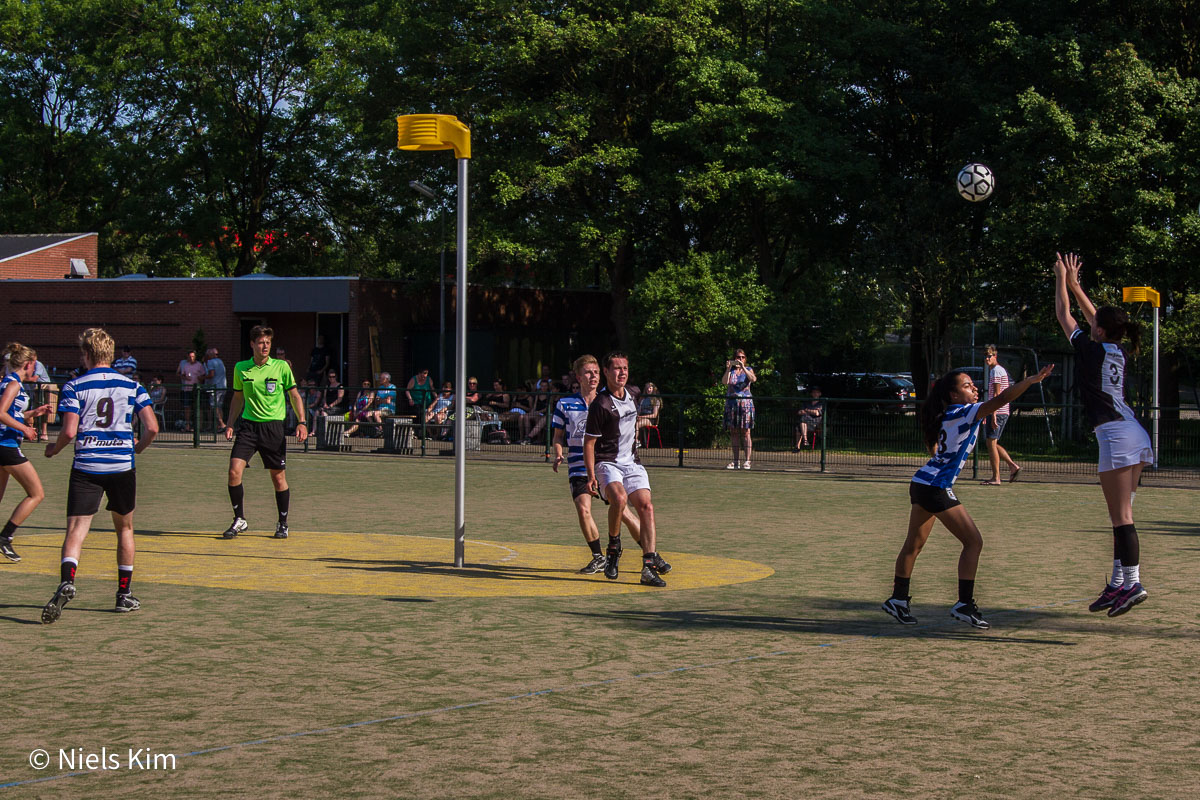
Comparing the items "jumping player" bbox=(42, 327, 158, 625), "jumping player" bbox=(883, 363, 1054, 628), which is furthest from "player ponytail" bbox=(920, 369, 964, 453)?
"jumping player" bbox=(42, 327, 158, 625)

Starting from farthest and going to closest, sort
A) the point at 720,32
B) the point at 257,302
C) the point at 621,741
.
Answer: the point at 257,302
the point at 720,32
the point at 621,741

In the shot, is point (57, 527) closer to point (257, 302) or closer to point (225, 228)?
point (257, 302)

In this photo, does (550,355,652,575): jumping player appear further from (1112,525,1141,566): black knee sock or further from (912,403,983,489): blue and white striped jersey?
(1112,525,1141,566): black knee sock

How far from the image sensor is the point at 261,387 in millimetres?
13375

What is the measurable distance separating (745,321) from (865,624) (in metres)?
22.7

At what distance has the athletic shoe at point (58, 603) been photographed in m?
8.62

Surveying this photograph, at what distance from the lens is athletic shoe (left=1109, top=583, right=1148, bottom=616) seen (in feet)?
28.6

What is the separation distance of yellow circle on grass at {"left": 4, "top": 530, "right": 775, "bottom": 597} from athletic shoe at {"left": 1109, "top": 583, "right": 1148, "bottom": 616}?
3.08m

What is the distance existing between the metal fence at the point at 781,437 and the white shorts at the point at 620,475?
43.8 ft

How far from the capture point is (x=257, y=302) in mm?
36812

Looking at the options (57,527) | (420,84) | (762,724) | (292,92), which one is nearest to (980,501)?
(57,527)

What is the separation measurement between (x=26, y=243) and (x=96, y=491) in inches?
1655

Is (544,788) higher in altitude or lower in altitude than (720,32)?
lower

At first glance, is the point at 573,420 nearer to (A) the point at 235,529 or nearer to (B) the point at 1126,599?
(A) the point at 235,529
